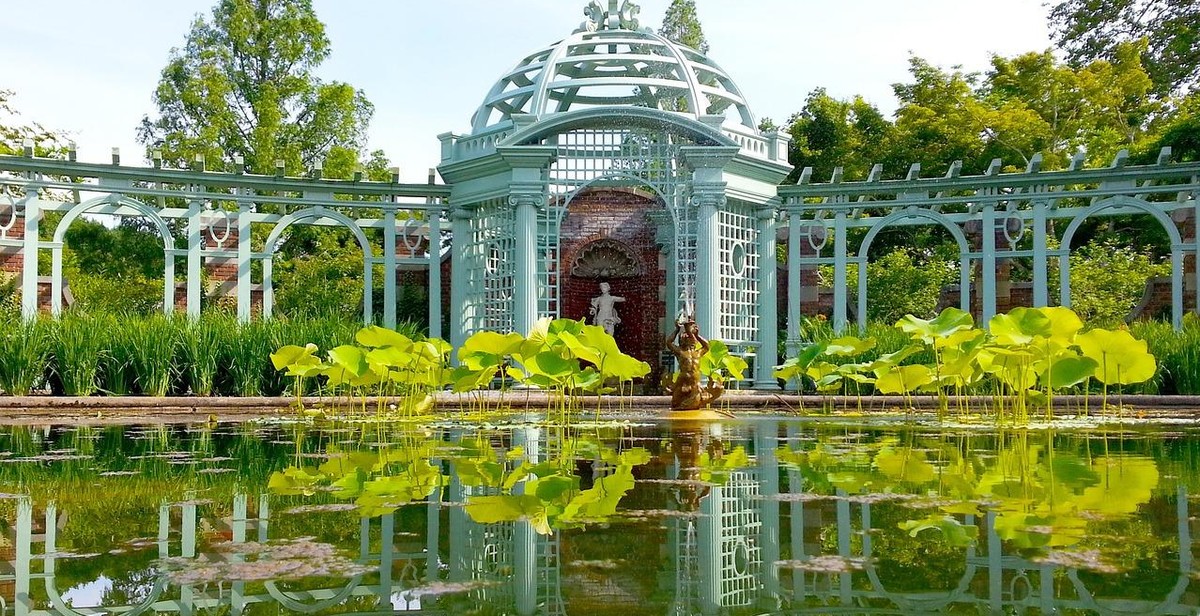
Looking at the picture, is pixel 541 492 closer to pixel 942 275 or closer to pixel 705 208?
pixel 705 208

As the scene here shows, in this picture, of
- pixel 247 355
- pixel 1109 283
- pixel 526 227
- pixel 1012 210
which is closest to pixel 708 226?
pixel 526 227

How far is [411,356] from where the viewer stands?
29.3 feet

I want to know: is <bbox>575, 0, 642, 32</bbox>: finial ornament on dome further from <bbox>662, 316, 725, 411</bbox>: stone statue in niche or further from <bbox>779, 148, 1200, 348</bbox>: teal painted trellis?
<bbox>662, 316, 725, 411</bbox>: stone statue in niche

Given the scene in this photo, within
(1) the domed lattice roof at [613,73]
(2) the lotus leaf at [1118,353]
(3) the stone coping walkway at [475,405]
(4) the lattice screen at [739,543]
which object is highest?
(1) the domed lattice roof at [613,73]

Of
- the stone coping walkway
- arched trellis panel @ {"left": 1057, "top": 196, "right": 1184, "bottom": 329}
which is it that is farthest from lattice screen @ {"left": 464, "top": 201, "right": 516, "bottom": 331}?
arched trellis panel @ {"left": 1057, "top": 196, "right": 1184, "bottom": 329}

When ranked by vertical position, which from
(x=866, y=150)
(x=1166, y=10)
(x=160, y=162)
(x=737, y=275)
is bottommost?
(x=737, y=275)

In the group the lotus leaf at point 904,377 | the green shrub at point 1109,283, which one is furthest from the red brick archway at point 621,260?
the lotus leaf at point 904,377

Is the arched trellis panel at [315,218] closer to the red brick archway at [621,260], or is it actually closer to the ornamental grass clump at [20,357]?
the red brick archway at [621,260]

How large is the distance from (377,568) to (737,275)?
13.0m

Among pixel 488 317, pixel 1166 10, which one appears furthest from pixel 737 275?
pixel 1166 10

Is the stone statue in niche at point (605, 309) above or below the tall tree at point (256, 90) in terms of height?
below

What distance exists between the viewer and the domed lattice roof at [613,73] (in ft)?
51.2

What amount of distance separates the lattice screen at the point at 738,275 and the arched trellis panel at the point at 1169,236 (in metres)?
4.20

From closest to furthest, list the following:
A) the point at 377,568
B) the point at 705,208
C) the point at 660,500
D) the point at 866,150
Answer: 1. the point at 377,568
2. the point at 660,500
3. the point at 705,208
4. the point at 866,150
